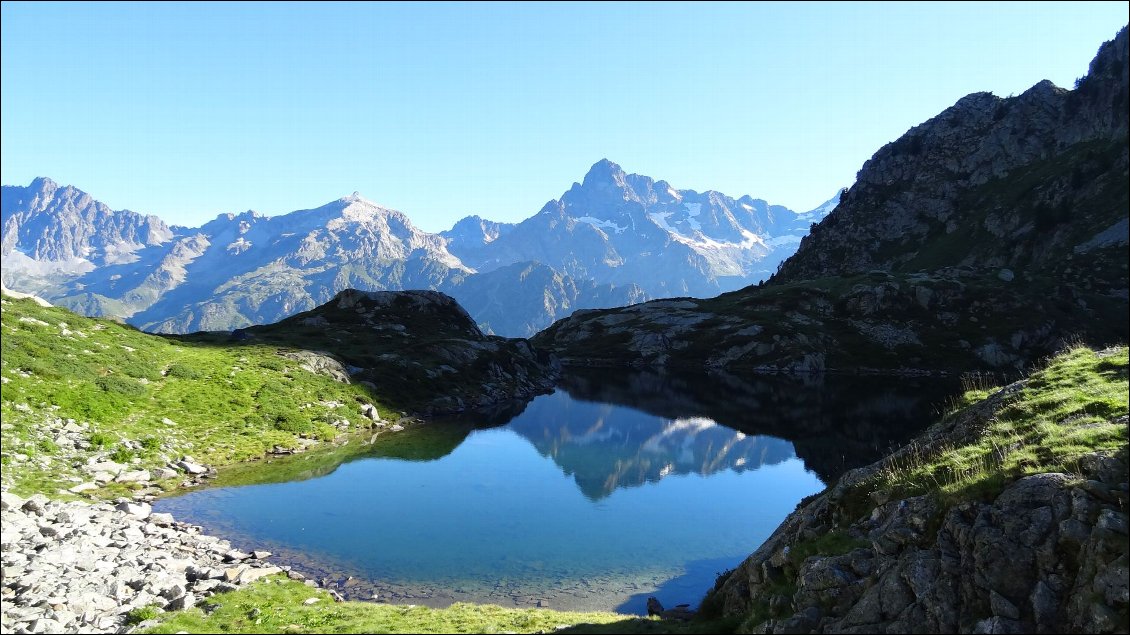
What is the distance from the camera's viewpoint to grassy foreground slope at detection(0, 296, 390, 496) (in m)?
40.4

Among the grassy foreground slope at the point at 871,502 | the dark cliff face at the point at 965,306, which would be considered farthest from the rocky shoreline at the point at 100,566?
the dark cliff face at the point at 965,306

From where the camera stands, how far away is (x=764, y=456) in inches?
2628

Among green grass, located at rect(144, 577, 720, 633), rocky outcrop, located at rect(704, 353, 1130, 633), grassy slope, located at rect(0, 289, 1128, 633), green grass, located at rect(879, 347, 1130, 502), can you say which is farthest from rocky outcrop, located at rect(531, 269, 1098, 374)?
rocky outcrop, located at rect(704, 353, 1130, 633)

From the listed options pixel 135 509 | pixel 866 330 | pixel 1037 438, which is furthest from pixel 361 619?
pixel 866 330

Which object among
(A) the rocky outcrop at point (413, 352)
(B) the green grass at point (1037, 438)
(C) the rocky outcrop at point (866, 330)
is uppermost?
(C) the rocky outcrop at point (866, 330)

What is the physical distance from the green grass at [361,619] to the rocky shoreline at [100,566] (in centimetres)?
147

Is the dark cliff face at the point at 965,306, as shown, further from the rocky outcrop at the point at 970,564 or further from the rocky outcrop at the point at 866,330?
the rocky outcrop at the point at 970,564

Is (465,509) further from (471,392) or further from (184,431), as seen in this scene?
(471,392)

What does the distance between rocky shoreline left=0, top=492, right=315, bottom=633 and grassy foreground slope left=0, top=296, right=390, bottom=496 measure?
750 cm

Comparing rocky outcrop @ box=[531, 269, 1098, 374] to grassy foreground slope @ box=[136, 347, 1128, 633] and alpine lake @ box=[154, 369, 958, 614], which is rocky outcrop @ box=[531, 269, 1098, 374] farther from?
grassy foreground slope @ box=[136, 347, 1128, 633]

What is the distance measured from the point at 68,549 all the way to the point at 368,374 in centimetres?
5715

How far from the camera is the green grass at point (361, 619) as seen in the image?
20.7 m

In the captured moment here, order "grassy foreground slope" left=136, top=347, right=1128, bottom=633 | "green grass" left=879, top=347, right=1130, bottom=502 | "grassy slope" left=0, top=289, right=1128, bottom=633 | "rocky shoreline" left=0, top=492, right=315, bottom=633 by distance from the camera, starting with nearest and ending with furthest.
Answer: "green grass" left=879, top=347, right=1130, bottom=502, "grassy foreground slope" left=136, top=347, right=1128, bottom=633, "grassy slope" left=0, top=289, right=1128, bottom=633, "rocky shoreline" left=0, top=492, right=315, bottom=633

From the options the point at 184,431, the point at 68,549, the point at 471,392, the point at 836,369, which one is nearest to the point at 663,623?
the point at 68,549
